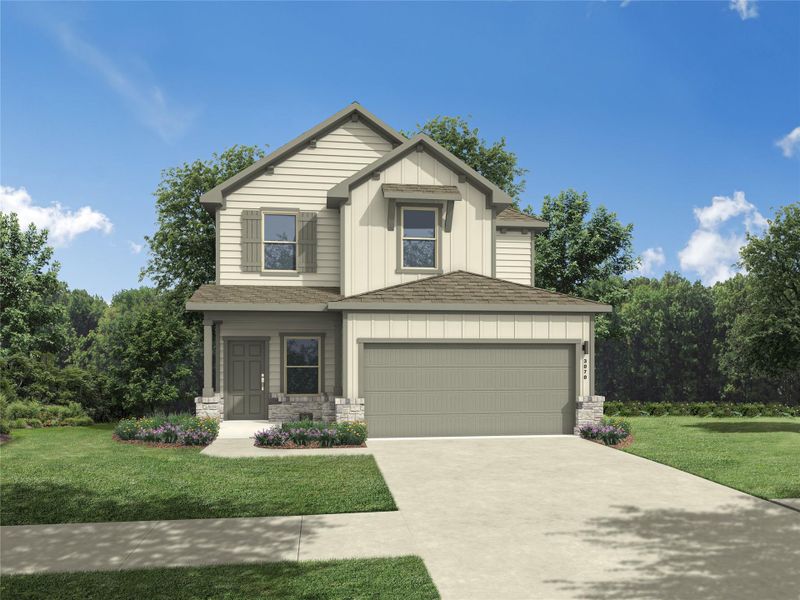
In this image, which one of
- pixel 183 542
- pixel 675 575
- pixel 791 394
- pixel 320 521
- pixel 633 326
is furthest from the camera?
pixel 633 326

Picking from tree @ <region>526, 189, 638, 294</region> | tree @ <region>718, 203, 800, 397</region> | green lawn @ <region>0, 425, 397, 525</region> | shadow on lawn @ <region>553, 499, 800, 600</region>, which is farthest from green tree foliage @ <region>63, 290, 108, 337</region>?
shadow on lawn @ <region>553, 499, 800, 600</region>

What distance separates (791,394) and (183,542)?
57534 mm

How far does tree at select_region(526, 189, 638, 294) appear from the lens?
30.0 m

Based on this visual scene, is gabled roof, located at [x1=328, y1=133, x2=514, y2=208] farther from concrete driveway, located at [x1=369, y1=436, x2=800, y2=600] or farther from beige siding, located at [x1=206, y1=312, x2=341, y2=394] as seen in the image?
concrete driveway, located at [x1=369, y1=436, x2=800, y2=600]

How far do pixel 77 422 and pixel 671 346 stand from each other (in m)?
53.4

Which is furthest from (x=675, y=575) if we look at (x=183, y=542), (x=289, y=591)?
(x=183, y=542)

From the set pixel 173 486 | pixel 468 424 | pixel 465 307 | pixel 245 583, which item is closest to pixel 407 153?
pixel 465 307

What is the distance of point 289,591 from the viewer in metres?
6.38

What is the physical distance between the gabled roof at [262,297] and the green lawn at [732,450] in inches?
369

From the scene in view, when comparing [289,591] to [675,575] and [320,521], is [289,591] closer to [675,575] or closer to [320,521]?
[320,521]

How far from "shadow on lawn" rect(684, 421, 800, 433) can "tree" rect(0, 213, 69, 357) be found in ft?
79.1

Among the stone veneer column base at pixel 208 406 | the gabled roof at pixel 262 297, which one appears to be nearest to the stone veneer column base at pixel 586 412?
the gabled roof at pixel 262 297

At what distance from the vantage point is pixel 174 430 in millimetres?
16344

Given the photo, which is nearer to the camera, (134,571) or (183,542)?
(134,571)
